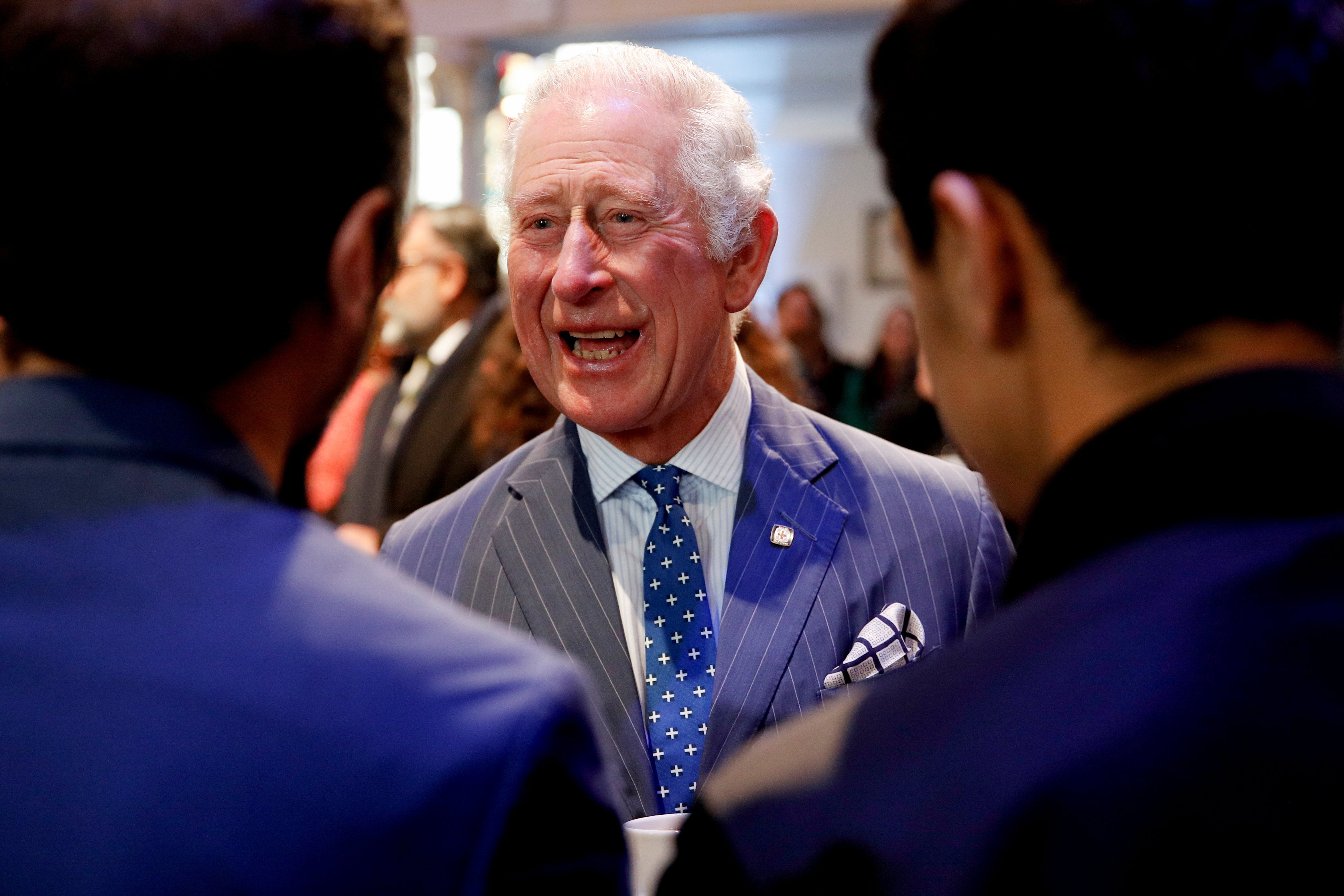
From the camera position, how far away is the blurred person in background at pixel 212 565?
0.72 m

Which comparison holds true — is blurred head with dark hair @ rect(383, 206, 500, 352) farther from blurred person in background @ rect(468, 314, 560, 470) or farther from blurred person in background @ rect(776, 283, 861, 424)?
blurred person in background @ rect(776, 283, 861, 424)

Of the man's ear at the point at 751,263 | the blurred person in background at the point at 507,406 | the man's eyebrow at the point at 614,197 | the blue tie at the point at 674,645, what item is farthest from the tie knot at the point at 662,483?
the blurred person in background at the point at 507,406

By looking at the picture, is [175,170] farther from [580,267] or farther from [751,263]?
[751,263]

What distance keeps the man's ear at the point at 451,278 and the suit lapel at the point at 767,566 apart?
8.00ft

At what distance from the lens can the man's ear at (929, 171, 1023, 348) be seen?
2.68 feet

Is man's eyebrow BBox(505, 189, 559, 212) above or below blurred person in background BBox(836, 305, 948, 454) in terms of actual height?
above

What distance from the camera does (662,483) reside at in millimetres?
1775

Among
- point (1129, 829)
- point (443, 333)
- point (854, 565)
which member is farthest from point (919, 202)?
point (443, 333)

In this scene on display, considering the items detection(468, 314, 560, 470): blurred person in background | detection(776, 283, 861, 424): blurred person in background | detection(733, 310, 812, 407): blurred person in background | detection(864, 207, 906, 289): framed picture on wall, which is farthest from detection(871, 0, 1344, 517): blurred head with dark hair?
detection(864, 207, 906, 289): framed picture on wall

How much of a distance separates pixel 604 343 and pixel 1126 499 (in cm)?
112

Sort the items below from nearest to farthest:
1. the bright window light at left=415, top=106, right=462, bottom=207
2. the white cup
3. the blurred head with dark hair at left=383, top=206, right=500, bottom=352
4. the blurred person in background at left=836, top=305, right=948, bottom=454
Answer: the white cup < the blurred head with dark hair at left=383, top=206, right=500, bottom=352 < the blurred person in background at left=836, top=305, right=948, bottom=454 < the bright window light at left=415, top=106, right=462, bottom=207

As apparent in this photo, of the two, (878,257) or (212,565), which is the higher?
(878,257)

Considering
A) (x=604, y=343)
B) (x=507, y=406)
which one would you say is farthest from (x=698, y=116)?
(x=507, y=406)

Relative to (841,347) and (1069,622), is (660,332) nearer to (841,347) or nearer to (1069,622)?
(1069,622)
